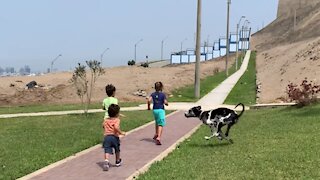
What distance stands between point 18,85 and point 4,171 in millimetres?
30684

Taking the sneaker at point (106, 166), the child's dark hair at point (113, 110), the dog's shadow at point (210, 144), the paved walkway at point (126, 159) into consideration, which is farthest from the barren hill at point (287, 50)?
the sneaker at point (106, 166)

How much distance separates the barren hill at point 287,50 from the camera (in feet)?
112

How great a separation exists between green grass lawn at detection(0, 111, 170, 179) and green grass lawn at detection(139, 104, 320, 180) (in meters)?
2.29

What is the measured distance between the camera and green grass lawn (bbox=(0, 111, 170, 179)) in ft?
30.7

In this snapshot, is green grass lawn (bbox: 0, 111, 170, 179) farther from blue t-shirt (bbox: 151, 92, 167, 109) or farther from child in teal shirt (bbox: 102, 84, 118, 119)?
blue t-shirt (bbox: 151, 92, 167, 109)

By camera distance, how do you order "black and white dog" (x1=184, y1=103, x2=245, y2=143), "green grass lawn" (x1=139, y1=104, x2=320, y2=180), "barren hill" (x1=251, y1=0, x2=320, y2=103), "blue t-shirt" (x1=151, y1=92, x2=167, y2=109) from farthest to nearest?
"barren hill" (x1=251, y1=0, x2=320, y2=103), "blue t-shirt" (x1=151, y1=92, x2=167, y2=109), "black and white dog" (x1=184, y1=103, x2=245, y2=143), "green grass lawn" (x1=139, y1=104, x2=320, y2=180)

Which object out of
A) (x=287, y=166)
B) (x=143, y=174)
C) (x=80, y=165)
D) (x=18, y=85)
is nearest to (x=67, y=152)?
(x=80, y=165)

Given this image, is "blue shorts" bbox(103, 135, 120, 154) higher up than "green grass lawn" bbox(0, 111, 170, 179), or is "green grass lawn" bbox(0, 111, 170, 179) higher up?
"blue shorts" bbox(103, 135, 120, 154)

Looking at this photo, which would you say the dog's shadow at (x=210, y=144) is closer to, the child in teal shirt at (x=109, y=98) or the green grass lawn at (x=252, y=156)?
the green grass lawn at (x=252, y=156)

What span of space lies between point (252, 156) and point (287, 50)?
64.1 meters

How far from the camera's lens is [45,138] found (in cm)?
1267

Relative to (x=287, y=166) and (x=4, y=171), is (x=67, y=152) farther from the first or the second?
(x=287, y=166)

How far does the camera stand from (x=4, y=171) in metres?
8.60

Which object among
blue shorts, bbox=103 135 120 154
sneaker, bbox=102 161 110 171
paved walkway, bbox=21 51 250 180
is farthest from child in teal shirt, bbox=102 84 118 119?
sneaker, bbox=102 161 110 171
